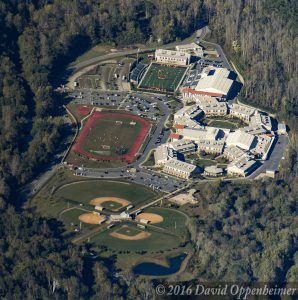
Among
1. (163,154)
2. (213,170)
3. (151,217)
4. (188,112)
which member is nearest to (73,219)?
(151,217)

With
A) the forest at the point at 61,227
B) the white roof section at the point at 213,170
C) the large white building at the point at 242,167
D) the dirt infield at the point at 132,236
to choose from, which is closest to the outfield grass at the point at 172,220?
the forest at the point at 61,227

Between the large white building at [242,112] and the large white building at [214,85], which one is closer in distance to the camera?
the large white building at [242,112]

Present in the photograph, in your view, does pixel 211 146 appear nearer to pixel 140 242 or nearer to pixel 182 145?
pixel 182 145

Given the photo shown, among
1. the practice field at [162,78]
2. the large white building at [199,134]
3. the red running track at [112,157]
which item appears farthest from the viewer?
the practice field at [162,78]

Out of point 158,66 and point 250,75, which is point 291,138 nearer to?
point 250,75

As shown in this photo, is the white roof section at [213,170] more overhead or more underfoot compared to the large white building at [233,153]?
more underfoot

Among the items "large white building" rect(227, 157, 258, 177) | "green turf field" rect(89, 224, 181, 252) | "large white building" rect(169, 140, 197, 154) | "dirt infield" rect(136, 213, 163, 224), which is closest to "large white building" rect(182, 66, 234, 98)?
"large white building" rect(169, 140, 197, 154)

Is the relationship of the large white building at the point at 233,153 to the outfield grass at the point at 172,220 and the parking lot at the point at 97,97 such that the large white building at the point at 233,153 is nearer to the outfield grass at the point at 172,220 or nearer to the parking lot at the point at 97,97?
the outfield grass at the point at 172,220
